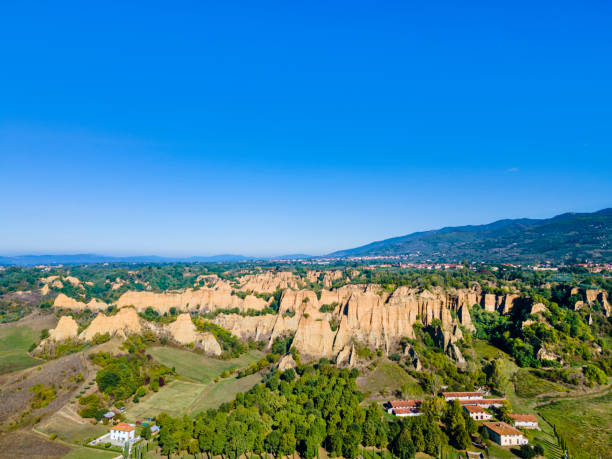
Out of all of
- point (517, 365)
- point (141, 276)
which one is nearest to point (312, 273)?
point (141, 276)

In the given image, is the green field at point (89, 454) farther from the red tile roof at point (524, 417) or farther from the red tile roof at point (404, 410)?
the red tile roof at point (524, 417)

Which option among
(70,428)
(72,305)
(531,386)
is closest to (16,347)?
(72,305)

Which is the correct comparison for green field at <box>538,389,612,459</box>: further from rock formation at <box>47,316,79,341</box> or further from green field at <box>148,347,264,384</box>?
rock formation at <box>47,316,79,341</box>

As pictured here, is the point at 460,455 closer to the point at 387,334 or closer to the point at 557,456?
the point at 557,456

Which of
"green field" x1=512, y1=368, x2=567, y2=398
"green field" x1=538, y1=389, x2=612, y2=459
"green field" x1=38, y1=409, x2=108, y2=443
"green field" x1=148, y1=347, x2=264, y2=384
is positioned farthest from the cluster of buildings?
"green field" x1=38, y1=409, x2=108, y2=443

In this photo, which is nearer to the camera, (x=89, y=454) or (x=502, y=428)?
(x=89, y=454)

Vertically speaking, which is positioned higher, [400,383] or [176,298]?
[176,298]

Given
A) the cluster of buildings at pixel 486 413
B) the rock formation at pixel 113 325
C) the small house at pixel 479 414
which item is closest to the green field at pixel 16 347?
the rock formation at pixel 113 325

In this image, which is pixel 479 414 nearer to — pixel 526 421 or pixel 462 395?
pixel 462 395
